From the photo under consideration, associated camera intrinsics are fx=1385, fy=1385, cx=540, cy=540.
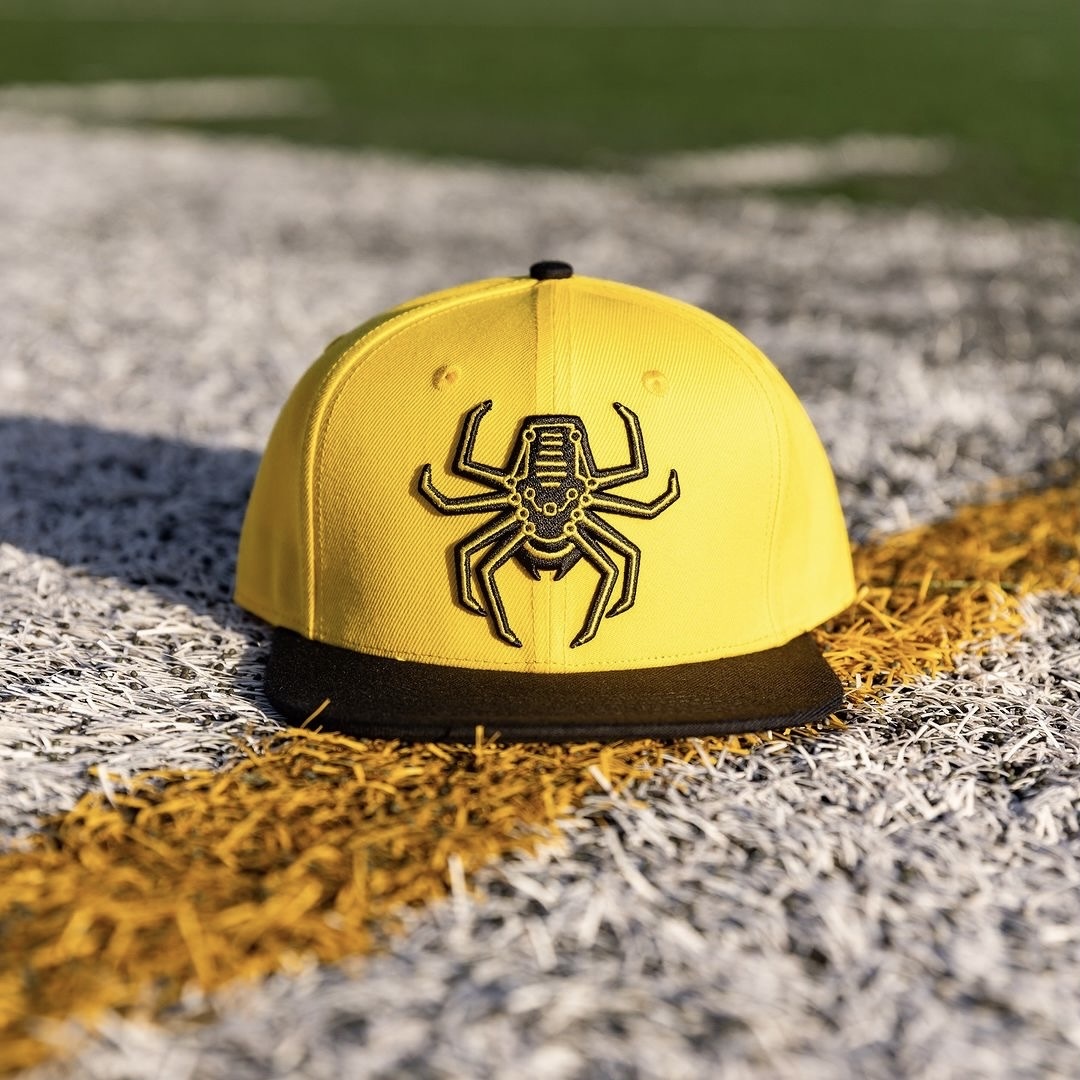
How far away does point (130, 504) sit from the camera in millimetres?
3768

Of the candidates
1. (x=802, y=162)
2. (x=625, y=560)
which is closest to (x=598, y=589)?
(x=625, y=560)

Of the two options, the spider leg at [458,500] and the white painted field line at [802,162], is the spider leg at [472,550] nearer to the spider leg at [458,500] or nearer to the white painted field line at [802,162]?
the spider leg at [458,500]

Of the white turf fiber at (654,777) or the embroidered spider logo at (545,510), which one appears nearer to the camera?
the white turf fiber at (654,777)

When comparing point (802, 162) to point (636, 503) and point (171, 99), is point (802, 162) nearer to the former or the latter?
point (171, 99)

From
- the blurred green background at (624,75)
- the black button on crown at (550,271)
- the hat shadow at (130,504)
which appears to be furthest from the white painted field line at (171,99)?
the black button on crown at (550,271)

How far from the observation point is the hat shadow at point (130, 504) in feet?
10.8

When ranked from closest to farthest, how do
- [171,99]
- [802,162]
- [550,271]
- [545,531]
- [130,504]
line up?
1. [545,531]
2. [550,271]
3. [130,504]
4. [802,162]
5. [171,99]

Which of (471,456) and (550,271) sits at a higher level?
(550,271)

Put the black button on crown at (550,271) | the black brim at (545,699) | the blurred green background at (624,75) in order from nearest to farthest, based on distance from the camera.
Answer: the black brim at (545,699), the black button on crown at (550,271), the blurred green background at (624,75)

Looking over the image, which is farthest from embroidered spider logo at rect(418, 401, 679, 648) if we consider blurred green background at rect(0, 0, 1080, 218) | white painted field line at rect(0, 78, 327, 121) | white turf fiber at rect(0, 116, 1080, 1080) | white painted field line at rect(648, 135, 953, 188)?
white painted field line at rect(0, 78, 327, 121)

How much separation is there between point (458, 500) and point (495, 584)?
0.50 feet

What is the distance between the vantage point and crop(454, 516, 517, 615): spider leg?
2.29 metres

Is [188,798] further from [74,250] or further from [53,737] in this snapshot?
[74,250]

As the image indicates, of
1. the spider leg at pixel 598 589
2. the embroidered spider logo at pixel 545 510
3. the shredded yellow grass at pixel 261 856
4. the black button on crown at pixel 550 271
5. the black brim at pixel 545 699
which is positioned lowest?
the shredded yellow grass at pixel 261 856
